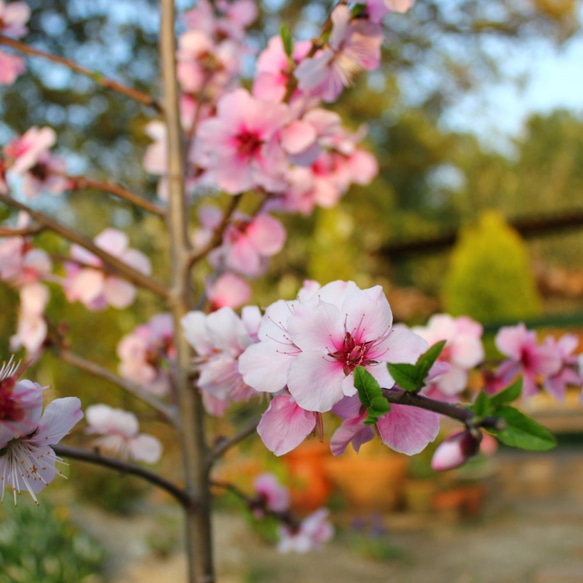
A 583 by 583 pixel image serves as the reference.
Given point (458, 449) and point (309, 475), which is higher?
point (458, 449)

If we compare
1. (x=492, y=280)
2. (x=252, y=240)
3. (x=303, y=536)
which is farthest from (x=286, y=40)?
(x=492, y=280)

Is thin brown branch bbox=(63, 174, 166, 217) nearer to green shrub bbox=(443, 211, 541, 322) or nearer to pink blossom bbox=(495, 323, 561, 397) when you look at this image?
pink blossom bbox=(495, 323, 561, 397)

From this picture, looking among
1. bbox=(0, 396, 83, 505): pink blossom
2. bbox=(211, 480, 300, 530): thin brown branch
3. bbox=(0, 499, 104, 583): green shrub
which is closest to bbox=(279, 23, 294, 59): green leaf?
bbox=(0, 396, 83, 505): pink blossom

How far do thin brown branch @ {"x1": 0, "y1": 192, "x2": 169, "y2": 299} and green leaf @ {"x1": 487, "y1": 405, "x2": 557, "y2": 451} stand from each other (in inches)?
25.9

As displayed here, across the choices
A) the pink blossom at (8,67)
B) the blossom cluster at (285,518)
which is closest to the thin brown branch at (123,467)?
the blossom cluster at (285,518)

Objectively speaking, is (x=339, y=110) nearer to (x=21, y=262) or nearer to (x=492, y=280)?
(x=492, y=280)

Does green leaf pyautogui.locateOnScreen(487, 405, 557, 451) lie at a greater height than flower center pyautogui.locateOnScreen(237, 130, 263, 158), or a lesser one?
lesser

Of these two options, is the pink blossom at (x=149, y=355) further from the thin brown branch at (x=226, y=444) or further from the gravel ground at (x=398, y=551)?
the gravel ground at (x=398, y=551)

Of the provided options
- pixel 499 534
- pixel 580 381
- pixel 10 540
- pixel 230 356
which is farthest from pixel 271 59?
pixel 499 534

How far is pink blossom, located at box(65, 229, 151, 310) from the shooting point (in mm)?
1155

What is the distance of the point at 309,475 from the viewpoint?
471 centimetres

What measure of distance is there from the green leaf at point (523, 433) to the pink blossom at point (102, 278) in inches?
31.2

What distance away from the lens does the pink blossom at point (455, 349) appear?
0.90 meters

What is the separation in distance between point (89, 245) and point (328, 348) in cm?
56
